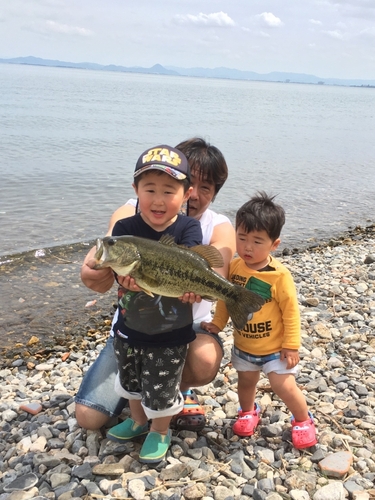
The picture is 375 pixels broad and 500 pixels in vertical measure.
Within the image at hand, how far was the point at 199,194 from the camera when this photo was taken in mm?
4484

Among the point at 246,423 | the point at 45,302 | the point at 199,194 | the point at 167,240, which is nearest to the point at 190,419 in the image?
the point at 246,423

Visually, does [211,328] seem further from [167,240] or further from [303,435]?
[167,240]

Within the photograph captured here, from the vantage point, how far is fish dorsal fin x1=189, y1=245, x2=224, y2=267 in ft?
11.5

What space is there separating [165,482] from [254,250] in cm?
195

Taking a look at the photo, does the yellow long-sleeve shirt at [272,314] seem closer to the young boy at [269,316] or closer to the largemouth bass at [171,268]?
the young boy at [269,316]

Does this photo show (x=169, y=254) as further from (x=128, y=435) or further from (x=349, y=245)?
(x=349, y=245)

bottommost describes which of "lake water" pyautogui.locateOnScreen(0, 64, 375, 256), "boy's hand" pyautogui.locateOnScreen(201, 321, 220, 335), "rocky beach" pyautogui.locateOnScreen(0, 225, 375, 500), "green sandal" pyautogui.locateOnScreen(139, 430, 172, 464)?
"lake water" pyautogui.locateOnScreen(0, 64, 375, 256)

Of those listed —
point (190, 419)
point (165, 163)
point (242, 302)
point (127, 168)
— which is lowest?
point (127, 168)

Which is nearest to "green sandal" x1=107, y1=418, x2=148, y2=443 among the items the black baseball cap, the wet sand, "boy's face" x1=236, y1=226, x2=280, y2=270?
"boy's face" x1=236, y1=226, x2=280, y2=270

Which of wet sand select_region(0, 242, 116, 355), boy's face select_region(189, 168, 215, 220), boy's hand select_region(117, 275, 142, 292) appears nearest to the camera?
boy's hand select_region(117, 275, 142, 292)

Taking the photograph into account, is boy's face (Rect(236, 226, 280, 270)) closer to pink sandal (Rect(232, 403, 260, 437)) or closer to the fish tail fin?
the fish tail fin

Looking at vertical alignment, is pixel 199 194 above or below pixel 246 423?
above

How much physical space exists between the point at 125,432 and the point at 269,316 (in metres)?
1.65

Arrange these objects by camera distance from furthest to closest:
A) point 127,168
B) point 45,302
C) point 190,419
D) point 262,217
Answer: point 127,168, point 45,302, point 190,419, point 262,217
